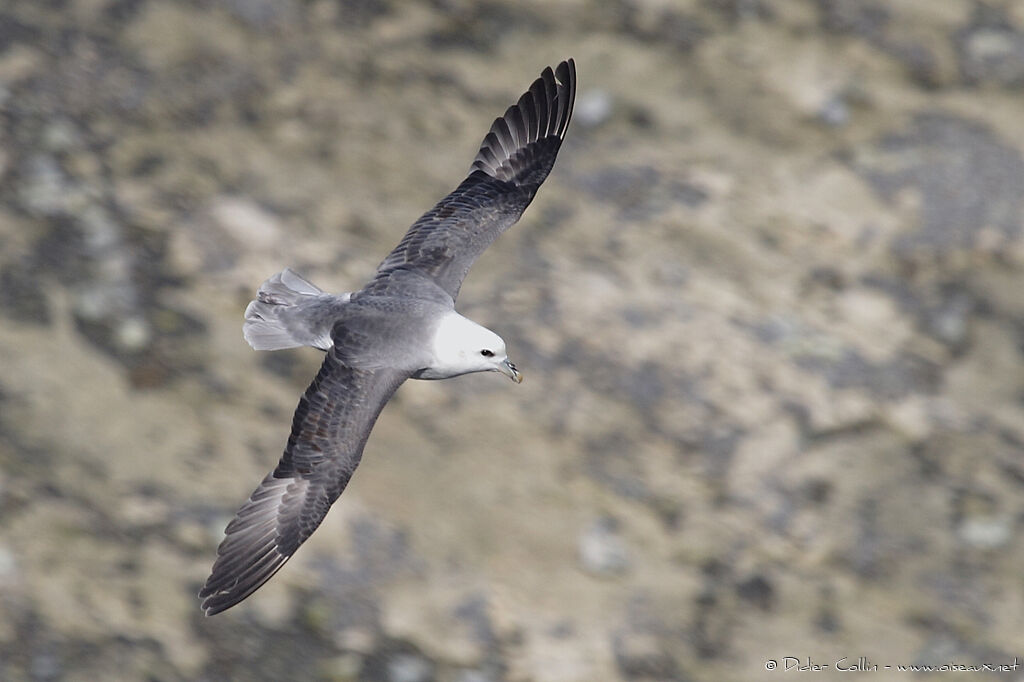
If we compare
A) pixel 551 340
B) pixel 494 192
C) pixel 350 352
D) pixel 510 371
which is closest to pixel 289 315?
pixel 350 352

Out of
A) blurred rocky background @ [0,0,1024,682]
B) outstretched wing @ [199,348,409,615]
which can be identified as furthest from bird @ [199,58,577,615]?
blurred rocky background @ [0,0,1024,682]

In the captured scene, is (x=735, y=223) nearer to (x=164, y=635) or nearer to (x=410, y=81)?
(x=410, y=81)

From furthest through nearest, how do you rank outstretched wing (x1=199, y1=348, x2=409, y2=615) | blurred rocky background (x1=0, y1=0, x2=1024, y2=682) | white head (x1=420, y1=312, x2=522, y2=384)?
blurred rocky background (x1=0, y1=0, x2=1024, y2=682) < white head (x1=420, y1=312, x2=522, y2=384) < outstretched wing (x1=199, y1=348, x2=409, y2=615)

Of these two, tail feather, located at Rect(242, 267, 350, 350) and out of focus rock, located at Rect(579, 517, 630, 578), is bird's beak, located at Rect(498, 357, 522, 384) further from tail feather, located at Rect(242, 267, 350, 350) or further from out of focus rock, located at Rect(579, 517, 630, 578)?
out of focus rock, located at Rect(579, 517, 630, 578)

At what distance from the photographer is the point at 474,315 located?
10383 millimetres

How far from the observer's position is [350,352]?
7.75m

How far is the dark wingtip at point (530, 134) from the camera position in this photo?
29.8 ft

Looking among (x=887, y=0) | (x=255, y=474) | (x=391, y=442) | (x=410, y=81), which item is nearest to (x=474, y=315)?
(x=391, y=442)

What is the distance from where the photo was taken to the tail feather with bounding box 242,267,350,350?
26.7 feet

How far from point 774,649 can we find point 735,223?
3.86 meters

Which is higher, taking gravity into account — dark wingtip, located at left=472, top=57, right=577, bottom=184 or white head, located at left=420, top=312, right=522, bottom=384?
dark wingtip, located at left=472, top=57, right=577, bottom=184

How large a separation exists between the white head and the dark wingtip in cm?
160

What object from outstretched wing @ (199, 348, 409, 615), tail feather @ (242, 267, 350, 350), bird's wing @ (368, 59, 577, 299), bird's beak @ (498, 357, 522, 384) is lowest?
outstretched wing @ (199, 348, 409, 615)

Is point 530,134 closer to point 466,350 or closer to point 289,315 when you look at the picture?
point 466,350
